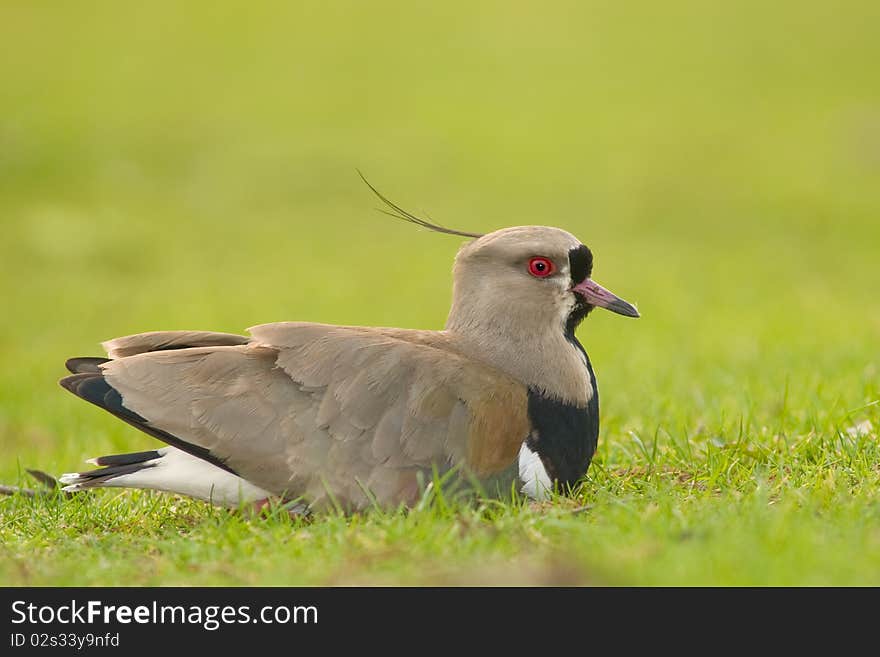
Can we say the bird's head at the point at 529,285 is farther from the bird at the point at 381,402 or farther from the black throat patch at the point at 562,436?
the black throat patch at the point at 562,436

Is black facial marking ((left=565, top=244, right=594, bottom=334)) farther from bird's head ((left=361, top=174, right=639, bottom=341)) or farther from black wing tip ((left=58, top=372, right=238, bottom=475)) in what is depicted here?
black wing tip ((left=58, top=372, right=238, bottom=475))

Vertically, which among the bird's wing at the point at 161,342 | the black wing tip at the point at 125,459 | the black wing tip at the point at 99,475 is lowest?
the black wing tip at the point at 99,475

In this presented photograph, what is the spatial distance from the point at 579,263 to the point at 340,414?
1202 millimetres

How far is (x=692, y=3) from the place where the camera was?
27.5 m

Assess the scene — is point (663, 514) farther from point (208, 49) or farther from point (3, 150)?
point (208, 49)

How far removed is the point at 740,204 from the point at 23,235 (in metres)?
9.86

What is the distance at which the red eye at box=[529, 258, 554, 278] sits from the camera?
5188 mm

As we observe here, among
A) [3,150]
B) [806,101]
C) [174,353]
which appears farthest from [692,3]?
[174,353]

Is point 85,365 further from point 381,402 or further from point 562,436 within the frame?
point 562,436

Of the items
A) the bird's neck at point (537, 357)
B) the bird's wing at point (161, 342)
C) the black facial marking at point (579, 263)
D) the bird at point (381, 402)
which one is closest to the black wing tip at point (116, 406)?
the bird at point (381, 402)

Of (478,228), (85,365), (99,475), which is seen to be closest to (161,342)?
(85,365)

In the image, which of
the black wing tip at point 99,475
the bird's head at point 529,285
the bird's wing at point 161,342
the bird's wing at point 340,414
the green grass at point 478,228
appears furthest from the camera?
the bird's wing at point 161,342

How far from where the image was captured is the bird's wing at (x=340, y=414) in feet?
15.7
